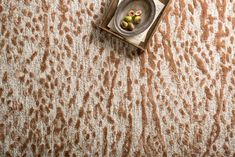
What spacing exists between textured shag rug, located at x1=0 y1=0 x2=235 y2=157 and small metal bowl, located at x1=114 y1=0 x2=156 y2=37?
0.12m

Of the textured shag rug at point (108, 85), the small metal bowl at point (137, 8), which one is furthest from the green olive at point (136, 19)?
the textured shag rug at point (108, 85)

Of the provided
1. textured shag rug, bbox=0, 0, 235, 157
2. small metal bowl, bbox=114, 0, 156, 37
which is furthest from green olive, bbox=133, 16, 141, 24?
textured shag rug, bbox=0, 0, 235, 157

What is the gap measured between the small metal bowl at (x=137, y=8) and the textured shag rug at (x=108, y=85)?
0.12 m

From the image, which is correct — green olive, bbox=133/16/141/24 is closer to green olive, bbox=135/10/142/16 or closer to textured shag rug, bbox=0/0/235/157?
green olive, bbox=135/10/142/16

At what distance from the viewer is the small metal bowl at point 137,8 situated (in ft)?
5.57

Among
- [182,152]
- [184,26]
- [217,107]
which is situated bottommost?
[182,152]

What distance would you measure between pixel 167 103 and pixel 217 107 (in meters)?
0.27

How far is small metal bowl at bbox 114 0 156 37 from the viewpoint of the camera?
1696 mm

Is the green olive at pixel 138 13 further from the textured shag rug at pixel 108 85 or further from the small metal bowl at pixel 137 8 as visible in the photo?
the textured shag rug at pixel 108 85

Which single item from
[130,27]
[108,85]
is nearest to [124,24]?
[130,27]

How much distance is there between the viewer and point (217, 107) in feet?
5.84

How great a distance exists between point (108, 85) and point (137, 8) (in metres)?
0.43

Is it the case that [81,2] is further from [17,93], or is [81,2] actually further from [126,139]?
[126,139]

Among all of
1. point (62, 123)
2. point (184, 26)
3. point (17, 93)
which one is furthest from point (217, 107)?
point (17, 93)
